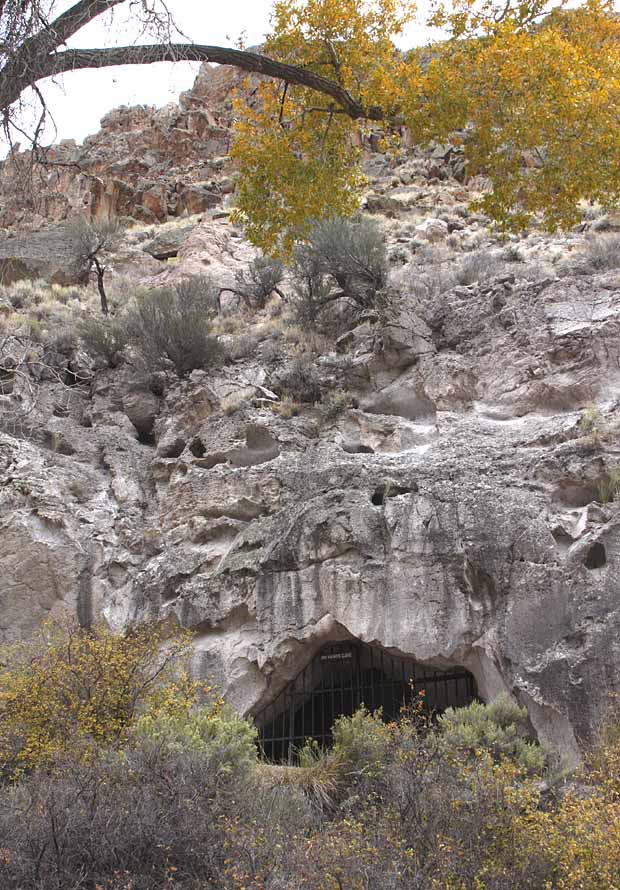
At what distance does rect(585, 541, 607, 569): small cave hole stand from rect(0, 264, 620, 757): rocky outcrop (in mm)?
20

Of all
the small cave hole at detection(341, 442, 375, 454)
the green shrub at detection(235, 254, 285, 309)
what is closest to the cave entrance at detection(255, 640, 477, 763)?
the small cave hole at detection(341, 442, 375, 454)

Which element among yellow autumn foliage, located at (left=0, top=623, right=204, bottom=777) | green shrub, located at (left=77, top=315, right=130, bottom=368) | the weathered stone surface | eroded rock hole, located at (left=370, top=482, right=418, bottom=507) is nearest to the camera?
yellow autumn foliage, located at (left=0, top=623, right=204, bottom=777)

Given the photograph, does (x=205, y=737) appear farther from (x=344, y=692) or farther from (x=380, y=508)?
(x=380, y=508)

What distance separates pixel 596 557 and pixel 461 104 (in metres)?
4.55

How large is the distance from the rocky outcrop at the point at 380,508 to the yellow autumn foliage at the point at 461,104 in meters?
2.73

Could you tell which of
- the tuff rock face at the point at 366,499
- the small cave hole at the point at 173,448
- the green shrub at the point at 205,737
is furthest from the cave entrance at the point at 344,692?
the small cave hole at the point at 173,448

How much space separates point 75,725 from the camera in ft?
Answer: 26.5

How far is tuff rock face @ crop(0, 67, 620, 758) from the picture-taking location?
9039mm

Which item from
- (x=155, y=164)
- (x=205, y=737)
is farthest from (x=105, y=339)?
(x=155, y=164)

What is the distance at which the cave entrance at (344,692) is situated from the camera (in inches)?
391

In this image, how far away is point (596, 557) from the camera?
29.9 feet

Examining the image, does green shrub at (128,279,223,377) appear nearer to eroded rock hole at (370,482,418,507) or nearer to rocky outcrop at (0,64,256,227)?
eroded rock hole at (370,482,418,507)

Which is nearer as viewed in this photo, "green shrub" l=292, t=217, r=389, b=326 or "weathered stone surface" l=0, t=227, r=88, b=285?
"green shrub" l=292, t=217, r=389, b=326

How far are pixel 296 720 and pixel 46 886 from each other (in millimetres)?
4627
